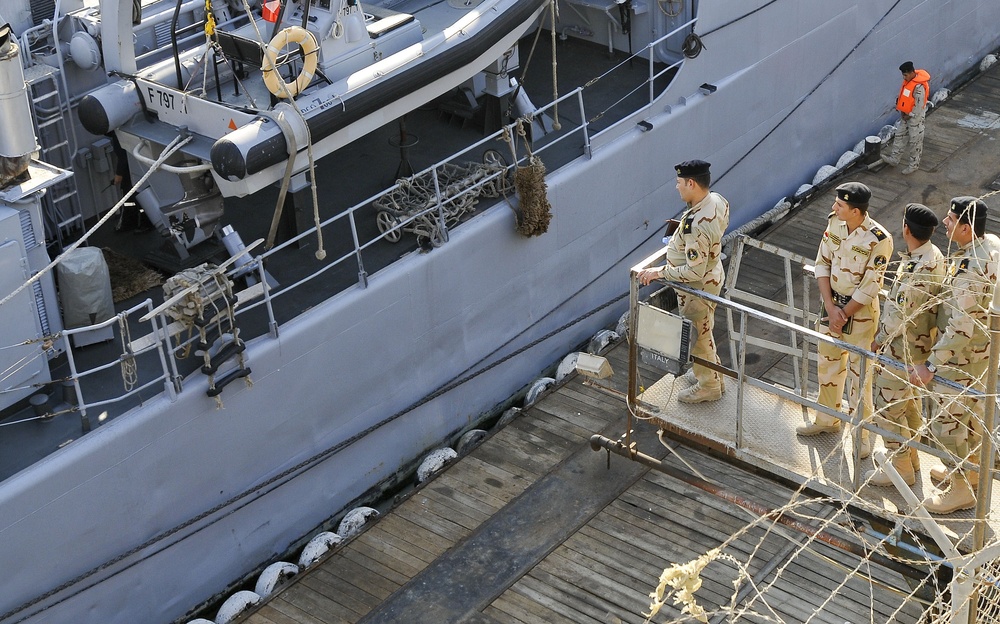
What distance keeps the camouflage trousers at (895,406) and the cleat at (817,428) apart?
0.26 m

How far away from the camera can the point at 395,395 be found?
9.15 m

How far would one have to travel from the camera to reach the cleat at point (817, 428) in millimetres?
6840

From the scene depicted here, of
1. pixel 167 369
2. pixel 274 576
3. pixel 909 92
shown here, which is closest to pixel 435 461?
pixel 274 576

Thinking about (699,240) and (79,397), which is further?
(79,397)

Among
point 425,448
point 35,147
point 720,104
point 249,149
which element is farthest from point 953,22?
point 35,147

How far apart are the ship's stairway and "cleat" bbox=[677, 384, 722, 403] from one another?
169 inches

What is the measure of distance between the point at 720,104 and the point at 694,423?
483 cm

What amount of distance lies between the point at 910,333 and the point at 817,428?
30.2 inches

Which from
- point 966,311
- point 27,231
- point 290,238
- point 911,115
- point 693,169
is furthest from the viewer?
point 911,115

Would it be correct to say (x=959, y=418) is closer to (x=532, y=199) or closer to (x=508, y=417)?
(x=508, y=417)

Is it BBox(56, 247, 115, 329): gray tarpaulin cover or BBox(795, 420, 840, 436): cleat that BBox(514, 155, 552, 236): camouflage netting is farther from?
BBox(795, 420, 840, 436): cleat

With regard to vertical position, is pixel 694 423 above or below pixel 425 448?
above

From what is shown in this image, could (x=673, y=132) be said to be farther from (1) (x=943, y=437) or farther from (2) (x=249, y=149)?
(1) (x=943, y=437)

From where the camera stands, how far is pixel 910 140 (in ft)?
40.7
